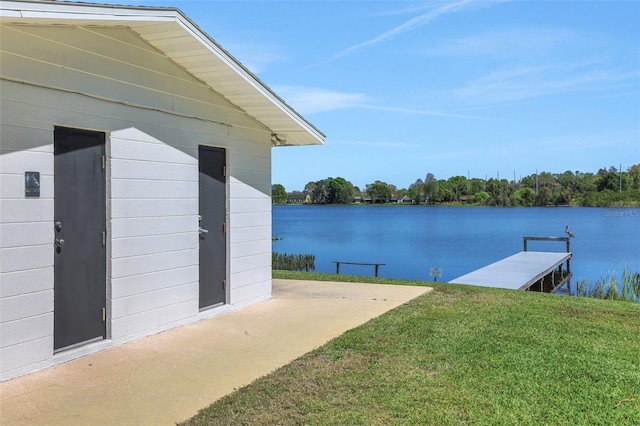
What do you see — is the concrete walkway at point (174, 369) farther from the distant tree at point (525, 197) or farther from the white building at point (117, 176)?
the distant tree at point (525, 197)

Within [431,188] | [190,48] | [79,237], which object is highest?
[431,188]

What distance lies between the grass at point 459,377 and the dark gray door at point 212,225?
1884 millimetres

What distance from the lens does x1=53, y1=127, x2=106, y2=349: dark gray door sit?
442cm

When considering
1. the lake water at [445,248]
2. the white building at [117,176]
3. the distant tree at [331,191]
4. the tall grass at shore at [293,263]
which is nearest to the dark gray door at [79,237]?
the white building at [117,176]

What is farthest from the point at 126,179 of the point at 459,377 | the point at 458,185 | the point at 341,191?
the point at 458,185

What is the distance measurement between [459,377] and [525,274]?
41.1ft

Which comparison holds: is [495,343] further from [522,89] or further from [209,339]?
[522,89]

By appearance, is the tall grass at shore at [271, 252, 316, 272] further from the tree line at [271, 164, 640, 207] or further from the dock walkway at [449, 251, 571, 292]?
the tree line at [271, 164, 640, 207]

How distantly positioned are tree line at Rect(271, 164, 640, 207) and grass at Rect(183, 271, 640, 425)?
67.1 meters

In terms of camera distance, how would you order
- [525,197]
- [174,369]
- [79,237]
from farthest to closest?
[525,197], [79,237], [174,369]

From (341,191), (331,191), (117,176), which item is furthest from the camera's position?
(331,191)

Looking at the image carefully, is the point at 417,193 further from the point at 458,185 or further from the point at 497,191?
the point at 497,191

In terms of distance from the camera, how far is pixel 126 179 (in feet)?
16.5

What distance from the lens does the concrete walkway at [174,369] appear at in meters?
3.48
